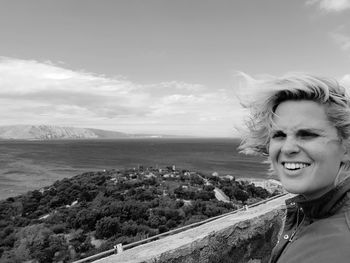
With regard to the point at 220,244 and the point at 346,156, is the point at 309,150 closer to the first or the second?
the point at 346,156

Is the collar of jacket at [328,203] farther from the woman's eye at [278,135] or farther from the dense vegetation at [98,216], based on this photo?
the dense vegetation at [98,216]

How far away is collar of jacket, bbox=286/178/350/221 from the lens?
124 cm

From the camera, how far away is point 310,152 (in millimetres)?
1349

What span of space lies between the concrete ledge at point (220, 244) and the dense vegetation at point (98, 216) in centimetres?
381

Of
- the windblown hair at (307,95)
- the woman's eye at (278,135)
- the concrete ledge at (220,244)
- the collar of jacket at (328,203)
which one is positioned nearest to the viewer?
the collar of jacket at (328,203)

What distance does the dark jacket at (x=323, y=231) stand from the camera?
1098 millimetres

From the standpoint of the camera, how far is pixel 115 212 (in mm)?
10500

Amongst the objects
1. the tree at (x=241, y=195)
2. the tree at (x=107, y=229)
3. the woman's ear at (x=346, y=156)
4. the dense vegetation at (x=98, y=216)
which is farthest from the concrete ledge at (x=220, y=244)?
the tree at (x=241, y=195)

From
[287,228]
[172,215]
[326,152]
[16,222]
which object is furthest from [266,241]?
[16,222]

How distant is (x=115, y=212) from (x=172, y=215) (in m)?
1.89

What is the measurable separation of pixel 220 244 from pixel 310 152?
303 centimetres

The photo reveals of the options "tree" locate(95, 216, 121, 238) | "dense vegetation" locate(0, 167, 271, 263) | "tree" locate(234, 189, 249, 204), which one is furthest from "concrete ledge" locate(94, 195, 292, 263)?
"tree" locate(234, 189, 249, 204)

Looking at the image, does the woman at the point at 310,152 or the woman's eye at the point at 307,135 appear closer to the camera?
the woman at the point at 310,152

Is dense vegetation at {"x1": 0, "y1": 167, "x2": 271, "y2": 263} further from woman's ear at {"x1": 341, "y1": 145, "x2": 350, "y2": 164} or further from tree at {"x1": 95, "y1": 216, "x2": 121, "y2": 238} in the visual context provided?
woman's ear at {"x1": 341, "y1": 145, "x2": 350, "y2": 164}
